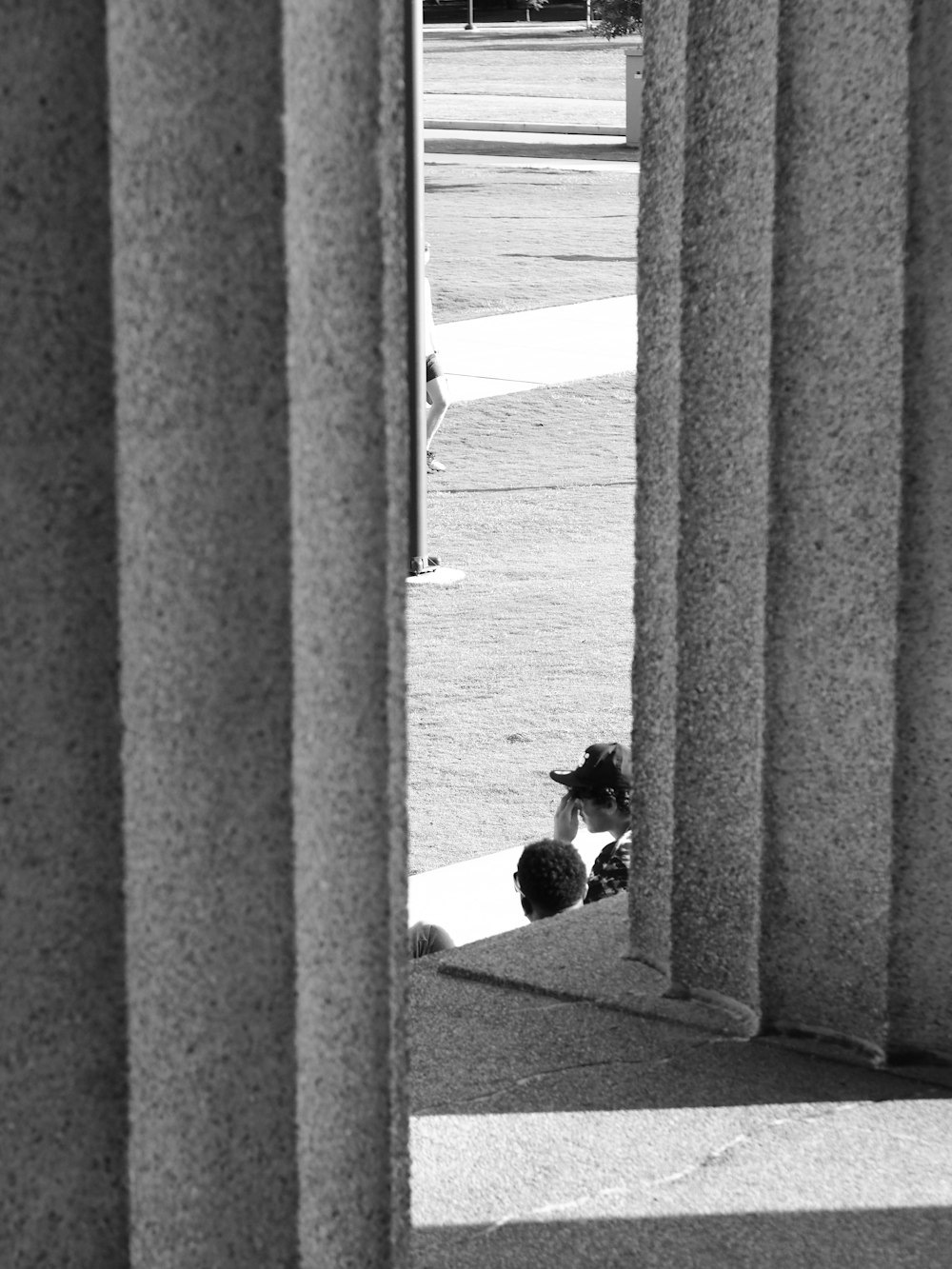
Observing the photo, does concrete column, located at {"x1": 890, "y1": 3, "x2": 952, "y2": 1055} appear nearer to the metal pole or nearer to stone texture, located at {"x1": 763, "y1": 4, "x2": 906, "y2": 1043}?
stone texture, located at {"x1": 763, "y1": 4, "x2": 906, "y2": 1043}

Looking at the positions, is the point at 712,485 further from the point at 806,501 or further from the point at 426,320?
the point at 426,320

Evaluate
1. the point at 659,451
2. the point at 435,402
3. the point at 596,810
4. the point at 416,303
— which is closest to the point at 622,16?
the point at 435,402

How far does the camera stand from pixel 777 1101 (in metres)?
3.49

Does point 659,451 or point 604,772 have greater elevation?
point 659,451

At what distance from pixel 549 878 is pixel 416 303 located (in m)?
5.63

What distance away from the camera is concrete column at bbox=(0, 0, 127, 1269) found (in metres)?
1.87

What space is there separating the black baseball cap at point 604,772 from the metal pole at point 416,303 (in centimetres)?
412

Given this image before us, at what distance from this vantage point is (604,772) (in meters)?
5.51

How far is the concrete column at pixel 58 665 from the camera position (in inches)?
73.8

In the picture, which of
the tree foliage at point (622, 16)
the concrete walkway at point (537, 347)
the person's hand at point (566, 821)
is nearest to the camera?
the person's hand at point (566, 821)

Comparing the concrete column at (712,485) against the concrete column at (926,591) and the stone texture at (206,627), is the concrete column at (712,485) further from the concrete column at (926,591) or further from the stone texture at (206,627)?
the stone texture at (206,627)

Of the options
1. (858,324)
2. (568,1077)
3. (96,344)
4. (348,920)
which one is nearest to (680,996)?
(568,1077)

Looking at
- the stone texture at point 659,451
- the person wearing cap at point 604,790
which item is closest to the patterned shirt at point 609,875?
the person wearing cap at point 604,790

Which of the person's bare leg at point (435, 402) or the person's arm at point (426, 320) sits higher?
the person's arm at point (426, 320)
